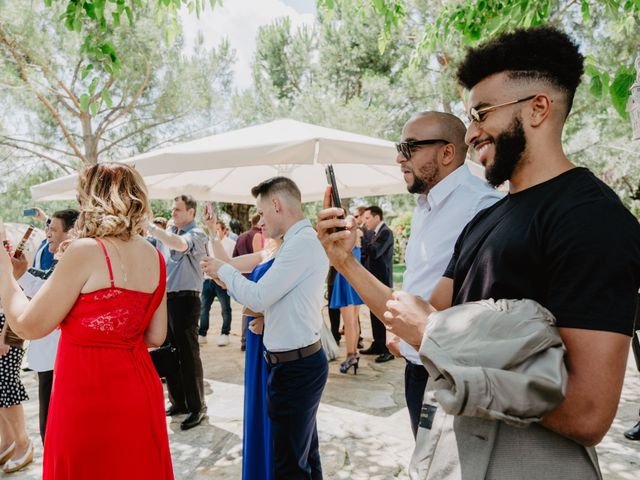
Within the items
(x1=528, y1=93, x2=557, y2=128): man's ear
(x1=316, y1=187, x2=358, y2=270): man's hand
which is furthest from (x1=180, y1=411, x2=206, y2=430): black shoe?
(x1=528, y1=93, x2=557, y2=128): man's ear

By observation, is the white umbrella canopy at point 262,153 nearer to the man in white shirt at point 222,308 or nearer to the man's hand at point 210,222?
the man's hand at point 210,222

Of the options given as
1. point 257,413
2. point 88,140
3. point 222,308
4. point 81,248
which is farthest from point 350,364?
point 88,140

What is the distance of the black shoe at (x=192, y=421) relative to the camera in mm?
4489

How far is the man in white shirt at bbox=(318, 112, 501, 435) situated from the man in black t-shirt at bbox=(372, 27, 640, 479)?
68 centimetres

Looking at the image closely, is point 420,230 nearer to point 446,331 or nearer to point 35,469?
point 446,331

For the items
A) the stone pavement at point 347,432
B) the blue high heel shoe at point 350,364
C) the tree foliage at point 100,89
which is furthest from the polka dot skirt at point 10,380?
the tree foliage at point 100,89

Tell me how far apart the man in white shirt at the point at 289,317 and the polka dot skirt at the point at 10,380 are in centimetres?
198

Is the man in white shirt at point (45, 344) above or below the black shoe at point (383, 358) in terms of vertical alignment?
above

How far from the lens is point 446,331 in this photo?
105cm

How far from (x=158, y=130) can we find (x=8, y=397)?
14.1 metres

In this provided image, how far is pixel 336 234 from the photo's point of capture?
62.8 inches

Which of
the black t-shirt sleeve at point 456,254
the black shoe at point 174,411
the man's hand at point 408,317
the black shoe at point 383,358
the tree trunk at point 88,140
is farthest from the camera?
the tree trunk at point 88,140

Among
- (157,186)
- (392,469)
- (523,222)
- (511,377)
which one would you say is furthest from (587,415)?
(157,186)

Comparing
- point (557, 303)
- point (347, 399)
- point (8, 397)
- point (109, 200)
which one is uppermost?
point (109, 200)
